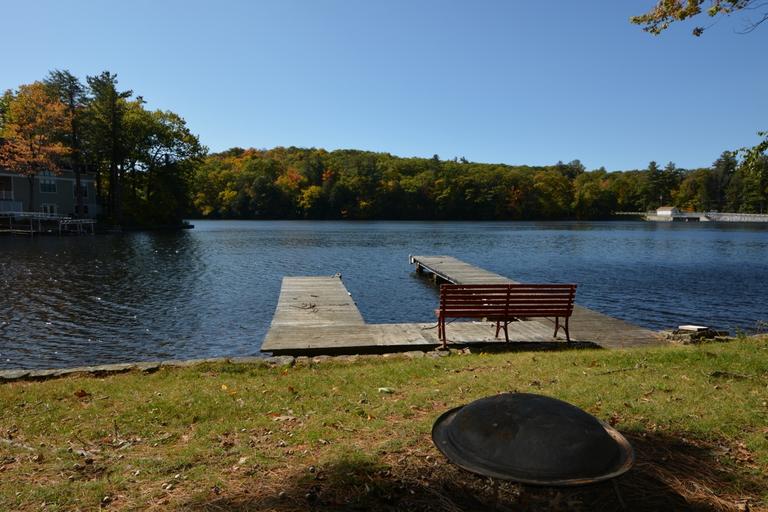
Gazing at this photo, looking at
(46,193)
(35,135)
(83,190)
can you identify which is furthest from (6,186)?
(83,190)

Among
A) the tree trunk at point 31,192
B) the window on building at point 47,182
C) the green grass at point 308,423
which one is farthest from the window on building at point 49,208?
the green grass at point 308,423

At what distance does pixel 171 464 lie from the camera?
4.54m

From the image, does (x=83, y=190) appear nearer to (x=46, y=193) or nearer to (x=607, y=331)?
(x=46, y=193)

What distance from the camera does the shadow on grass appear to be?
3561 mm

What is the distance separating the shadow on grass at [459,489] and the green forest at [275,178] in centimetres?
6078

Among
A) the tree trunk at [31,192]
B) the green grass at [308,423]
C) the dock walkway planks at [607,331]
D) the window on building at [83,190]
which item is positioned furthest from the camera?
the window on building at [83,190]

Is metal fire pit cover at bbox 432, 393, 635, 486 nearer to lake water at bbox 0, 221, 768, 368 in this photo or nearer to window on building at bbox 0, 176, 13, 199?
lake water at bbox 0, 221, 768, 368

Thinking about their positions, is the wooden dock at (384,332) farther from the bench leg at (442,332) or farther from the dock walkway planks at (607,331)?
the bench leg at (442,332)

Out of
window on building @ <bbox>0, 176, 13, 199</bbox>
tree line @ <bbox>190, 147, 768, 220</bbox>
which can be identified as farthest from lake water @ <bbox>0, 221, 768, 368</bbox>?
tree line @ <bbox>190, 147, 768, 220</bbox>

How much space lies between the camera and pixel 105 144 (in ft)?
197

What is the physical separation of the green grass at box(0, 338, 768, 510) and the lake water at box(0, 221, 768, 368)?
5.62 m

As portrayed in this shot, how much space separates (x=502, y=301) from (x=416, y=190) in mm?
124581

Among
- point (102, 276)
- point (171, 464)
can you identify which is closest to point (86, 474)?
point (171, 464)

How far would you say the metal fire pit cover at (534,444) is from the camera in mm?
2961
